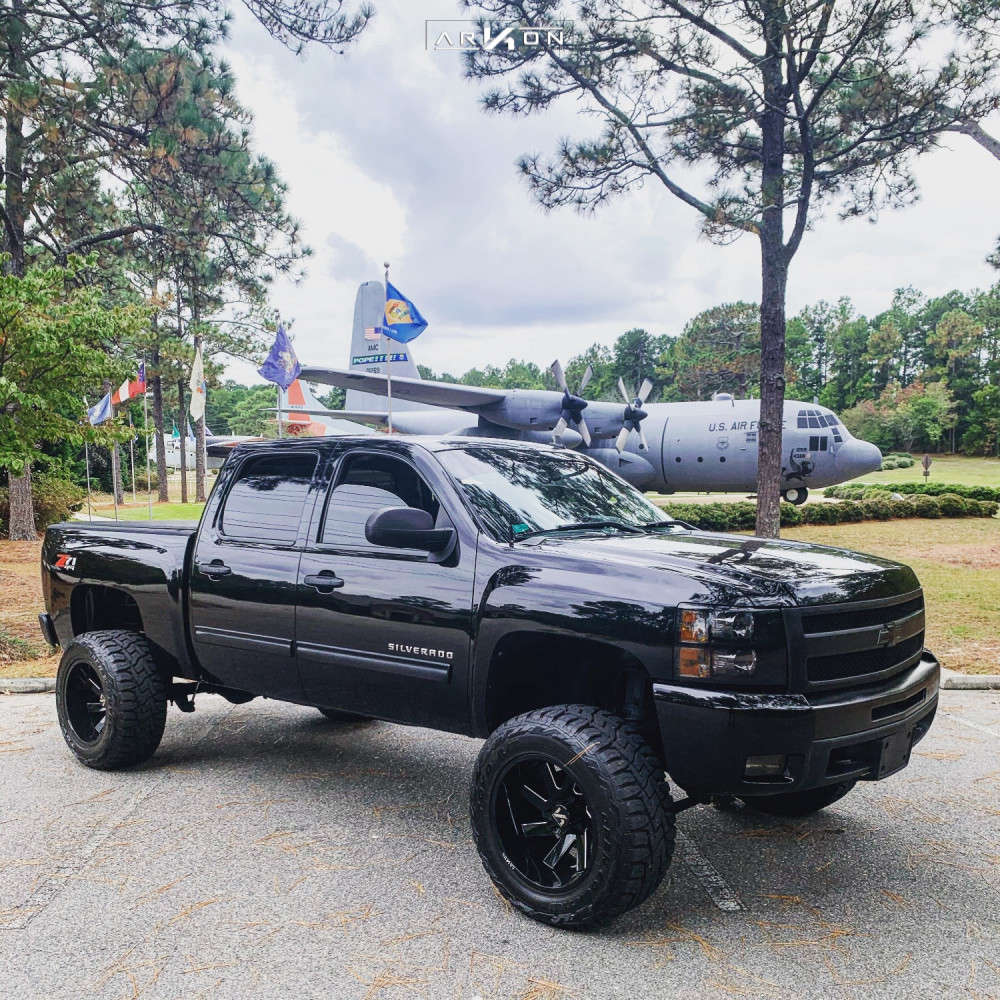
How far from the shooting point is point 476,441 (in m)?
4.39

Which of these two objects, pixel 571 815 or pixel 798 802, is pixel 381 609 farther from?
pixel 798 802

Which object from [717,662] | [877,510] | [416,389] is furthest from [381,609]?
[877,510]

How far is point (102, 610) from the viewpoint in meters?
5.43

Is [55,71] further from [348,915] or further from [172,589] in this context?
[348,915]

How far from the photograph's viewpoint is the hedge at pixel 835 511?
68.2 feet

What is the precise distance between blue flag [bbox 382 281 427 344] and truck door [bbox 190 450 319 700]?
14.0 m

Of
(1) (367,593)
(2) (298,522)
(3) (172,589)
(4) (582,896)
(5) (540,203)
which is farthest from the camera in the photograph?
(5) (540,203)

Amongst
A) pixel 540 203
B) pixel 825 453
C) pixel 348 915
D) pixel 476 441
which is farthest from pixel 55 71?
pixel 825 453

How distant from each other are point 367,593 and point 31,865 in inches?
71.1

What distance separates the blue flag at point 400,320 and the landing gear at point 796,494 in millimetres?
12454

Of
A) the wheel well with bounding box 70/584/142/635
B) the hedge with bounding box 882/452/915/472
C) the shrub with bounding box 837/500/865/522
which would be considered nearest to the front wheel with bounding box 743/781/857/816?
the wheel well with bounding box 70/584/142/635

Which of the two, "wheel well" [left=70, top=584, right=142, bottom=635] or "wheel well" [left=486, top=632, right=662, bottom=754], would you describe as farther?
"wheel well" [left=70, top=584, right=142, bottom=635]

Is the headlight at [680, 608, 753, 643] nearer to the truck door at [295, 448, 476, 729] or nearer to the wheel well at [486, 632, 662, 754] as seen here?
the wheel well at [486, 632, 662, 754]

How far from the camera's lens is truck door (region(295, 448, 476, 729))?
3.59m
